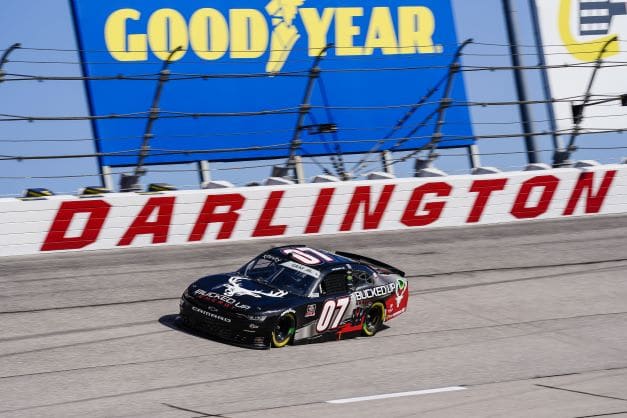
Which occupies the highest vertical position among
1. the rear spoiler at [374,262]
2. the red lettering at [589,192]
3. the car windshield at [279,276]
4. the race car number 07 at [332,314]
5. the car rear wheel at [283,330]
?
the car windshield at [279,276]

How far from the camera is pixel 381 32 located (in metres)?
28.7

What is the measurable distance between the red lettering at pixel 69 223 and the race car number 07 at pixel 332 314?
6.66 metres

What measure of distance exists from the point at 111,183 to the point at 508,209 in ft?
30.5

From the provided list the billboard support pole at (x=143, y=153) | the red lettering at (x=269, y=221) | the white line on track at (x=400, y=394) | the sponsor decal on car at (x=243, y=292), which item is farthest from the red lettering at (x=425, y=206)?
the white line on track at (x=400, y=394)

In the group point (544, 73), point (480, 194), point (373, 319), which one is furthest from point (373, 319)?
point (544, 73)

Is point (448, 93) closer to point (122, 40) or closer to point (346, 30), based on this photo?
point (346, 30)

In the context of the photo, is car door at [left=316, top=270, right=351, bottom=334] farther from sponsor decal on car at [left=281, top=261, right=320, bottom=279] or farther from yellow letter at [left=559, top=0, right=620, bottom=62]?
yellow letter at [left=559, top=0, right=620, bottom=62]

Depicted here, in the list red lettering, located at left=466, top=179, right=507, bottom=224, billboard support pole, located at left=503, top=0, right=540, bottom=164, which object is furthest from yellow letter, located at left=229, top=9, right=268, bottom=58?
red lettering, located at left=466, top=179, right=507, bottom=224

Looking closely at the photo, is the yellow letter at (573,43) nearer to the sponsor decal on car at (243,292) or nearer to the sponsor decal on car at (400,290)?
the sponsor decal on car at (400,290)

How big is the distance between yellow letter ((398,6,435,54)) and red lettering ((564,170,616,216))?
666 cm

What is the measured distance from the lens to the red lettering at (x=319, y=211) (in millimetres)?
20703

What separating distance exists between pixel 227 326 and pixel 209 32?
1589 centimetres

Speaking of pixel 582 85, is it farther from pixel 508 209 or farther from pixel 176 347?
pixel 176 347

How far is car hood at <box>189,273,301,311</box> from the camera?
1231 cm
